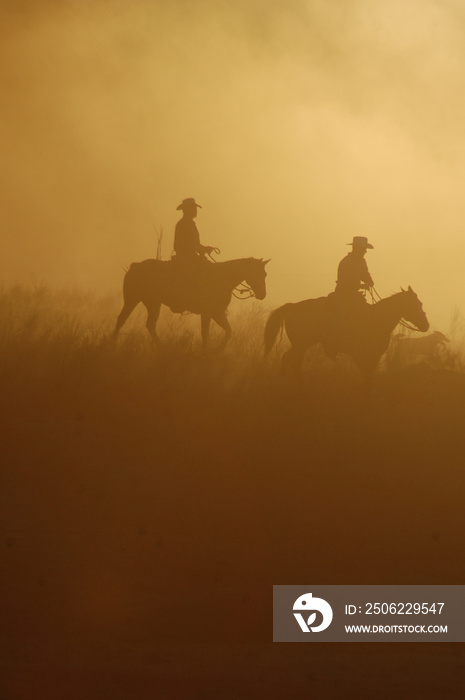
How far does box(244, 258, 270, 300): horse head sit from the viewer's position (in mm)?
16594

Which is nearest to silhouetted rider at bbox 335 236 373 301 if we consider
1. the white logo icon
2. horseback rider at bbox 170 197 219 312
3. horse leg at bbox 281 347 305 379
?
horse leg at bbox 281 347 305 379

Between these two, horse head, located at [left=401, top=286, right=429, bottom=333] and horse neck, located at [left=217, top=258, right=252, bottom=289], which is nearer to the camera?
horse head, located at [left=401, top=286, right=429, bottom=333]

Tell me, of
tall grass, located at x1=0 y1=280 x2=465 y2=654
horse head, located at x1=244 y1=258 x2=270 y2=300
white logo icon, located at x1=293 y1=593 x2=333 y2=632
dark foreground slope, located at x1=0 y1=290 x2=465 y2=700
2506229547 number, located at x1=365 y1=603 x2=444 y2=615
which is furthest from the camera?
horse head, located at x1=244 y1=258 x2=270 y2=300

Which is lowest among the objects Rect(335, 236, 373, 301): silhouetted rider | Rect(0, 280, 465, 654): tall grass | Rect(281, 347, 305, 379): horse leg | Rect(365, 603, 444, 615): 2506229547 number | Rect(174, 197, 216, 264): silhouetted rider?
Rect(365, 603, 444, 615): 2506229547 number

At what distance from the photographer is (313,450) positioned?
37.4 ft

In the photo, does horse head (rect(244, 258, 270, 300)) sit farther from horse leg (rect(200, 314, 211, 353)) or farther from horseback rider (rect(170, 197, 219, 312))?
horse leg (rect(200, 314, 211, 353))

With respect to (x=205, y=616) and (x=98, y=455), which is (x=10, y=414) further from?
(x=205, y=616)

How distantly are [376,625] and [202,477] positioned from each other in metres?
3.02

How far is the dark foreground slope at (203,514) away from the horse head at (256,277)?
74.0 inches

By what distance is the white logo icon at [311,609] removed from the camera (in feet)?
25.0

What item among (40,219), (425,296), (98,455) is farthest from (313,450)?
(40,219)

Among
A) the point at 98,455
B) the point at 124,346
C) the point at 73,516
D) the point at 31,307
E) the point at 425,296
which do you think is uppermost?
the point at 425,296

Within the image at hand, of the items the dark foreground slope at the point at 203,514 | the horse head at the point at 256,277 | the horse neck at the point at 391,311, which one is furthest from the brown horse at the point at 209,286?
the horse neck at the point at 391,311

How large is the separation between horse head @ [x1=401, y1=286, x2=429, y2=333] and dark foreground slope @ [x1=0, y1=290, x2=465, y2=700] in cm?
86
